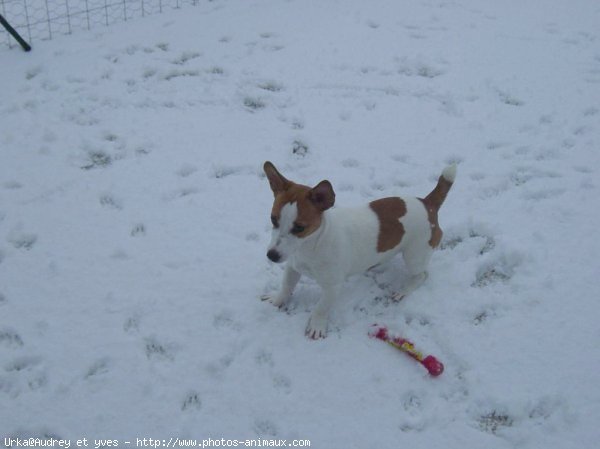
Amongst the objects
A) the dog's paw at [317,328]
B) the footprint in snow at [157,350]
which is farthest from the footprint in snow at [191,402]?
the dog's paw at [317,328]

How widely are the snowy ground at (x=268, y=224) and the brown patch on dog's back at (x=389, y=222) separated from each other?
0.45 metres

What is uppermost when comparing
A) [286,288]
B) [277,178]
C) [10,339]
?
[277,178]

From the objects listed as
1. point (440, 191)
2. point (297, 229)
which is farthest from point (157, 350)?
point (440, 191)

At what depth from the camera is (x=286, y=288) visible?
3.32 meters

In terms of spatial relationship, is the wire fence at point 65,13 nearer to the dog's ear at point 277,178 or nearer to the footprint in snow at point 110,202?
the footprint in snow at point 110,202

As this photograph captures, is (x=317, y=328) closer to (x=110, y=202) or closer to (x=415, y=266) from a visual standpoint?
(x=415, y=266)

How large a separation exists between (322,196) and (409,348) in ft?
3.46

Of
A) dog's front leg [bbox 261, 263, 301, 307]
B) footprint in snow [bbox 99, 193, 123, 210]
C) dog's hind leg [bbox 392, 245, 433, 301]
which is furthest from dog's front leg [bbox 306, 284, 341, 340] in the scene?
footprint in snow [bbox 99, 193, 123, 210]

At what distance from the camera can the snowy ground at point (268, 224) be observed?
2873mm

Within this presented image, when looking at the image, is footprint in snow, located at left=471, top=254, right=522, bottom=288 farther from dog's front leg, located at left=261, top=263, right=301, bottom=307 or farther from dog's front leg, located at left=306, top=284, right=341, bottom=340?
dog's front leg, located at left=261, top=263, right=301, bottom=307

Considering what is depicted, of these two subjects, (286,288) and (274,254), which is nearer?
(274,254)

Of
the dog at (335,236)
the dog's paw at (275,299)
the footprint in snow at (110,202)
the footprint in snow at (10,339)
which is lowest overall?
the footprint in snow at (10,339)

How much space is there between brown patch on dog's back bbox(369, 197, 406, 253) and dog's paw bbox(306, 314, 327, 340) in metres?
0.53

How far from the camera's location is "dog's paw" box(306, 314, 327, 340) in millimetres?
3184
